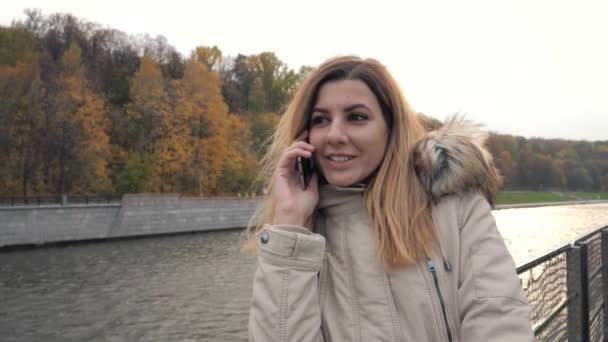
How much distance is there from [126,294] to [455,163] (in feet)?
48.0

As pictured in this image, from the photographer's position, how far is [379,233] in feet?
5.98

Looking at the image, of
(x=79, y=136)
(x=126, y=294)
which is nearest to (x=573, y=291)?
(x=126, y=294)

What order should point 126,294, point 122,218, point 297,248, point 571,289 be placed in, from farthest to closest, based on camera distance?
point 122,218
point 126,294
point 571,289
point 297,248

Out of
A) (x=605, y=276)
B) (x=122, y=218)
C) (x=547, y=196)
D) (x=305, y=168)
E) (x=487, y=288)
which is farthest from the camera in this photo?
(x=547, y=196)

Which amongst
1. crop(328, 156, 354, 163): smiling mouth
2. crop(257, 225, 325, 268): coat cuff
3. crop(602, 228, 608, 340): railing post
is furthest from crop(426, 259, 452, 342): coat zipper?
crop(602, 228, 608, 340): railing post

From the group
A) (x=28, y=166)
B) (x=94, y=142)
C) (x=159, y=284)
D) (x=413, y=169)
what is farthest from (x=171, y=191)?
(x=413, y=169)

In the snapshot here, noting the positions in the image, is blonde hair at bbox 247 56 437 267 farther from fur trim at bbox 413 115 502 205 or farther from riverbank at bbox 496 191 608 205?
riverbank at bbox 496 191 608 205

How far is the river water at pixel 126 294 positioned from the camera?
11719 mm

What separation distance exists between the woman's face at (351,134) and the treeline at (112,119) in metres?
25.4

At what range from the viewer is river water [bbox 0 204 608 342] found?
38.4 ft

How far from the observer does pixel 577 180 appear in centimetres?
11562

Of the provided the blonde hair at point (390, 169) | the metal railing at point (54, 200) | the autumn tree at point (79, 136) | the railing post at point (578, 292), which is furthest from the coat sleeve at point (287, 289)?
the autumn tree at point (79, 136)

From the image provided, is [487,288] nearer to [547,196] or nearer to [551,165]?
[547,196]

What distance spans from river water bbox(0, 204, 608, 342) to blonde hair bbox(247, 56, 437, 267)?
9.67 meters
